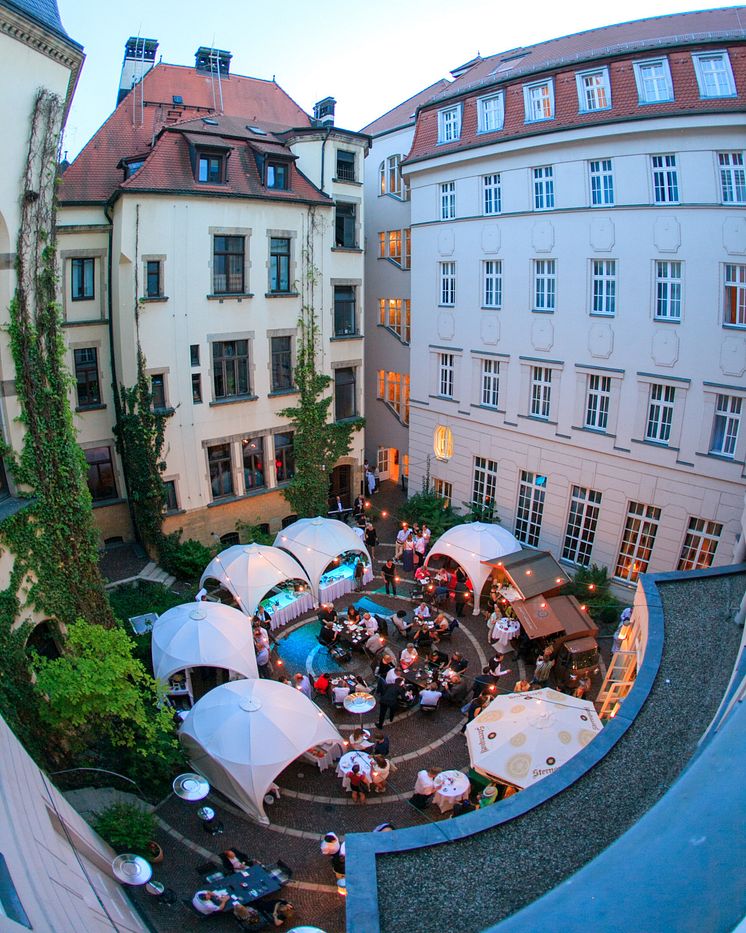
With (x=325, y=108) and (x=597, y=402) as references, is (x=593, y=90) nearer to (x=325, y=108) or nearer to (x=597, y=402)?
(x=597, y=402)

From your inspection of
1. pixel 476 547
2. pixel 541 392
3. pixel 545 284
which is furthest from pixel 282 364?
pixel 476 547

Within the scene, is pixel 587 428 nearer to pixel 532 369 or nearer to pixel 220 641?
pixel 532 369

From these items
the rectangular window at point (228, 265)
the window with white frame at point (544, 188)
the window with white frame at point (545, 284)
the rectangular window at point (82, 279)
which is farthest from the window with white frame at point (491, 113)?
the rectangular window at point (82, 279)

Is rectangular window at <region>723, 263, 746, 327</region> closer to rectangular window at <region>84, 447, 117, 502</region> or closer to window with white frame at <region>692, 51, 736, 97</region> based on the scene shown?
window with white frame at <region>692, 51, 736, 97</region>

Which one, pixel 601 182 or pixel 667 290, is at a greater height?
pixel 601 182

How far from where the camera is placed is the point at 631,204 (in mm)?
18516

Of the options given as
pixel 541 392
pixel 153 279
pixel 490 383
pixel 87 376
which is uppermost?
pixel 153 279

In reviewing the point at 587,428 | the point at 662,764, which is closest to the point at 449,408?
the point at 587,428

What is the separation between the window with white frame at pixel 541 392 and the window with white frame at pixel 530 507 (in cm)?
218

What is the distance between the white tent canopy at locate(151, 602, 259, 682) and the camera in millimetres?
14680

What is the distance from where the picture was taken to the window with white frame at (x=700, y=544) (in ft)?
60.0

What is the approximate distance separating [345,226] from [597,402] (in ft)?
39.2

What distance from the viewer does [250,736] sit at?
11922 millimetres

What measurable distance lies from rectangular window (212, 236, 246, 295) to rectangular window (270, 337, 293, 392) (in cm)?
235
